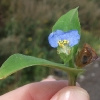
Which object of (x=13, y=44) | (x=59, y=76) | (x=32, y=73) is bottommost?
(x=59, y=76)

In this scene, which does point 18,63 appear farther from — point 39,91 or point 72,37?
point 39,91

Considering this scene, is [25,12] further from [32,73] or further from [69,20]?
[69,20]

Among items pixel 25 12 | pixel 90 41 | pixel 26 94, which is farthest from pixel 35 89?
pixel 90 41

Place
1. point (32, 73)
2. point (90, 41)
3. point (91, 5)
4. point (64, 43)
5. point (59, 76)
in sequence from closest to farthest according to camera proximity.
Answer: point (64, 43), point (32, 73), point (59, 76), point (90, 41), point (91, 5)

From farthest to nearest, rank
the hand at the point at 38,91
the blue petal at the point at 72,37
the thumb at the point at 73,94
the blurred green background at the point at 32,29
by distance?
the blurred green background at the point at 32,29
the hand at the point at 38,91
the thumb at the point at 73,94
the blue petal at the point at 72,37

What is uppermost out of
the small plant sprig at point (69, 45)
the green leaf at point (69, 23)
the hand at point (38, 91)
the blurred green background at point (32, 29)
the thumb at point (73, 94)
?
the green leaf at point (69, 23)

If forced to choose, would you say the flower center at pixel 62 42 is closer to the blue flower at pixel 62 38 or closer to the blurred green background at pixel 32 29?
the blue flower at pixel 62 38

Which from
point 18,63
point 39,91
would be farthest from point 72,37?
point 39,91

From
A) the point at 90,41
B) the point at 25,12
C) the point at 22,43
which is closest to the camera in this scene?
the point at 22,43

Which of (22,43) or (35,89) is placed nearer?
(35,89)

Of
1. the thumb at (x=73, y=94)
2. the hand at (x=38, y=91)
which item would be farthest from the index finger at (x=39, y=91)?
the thumb at (x=73, y=94)
